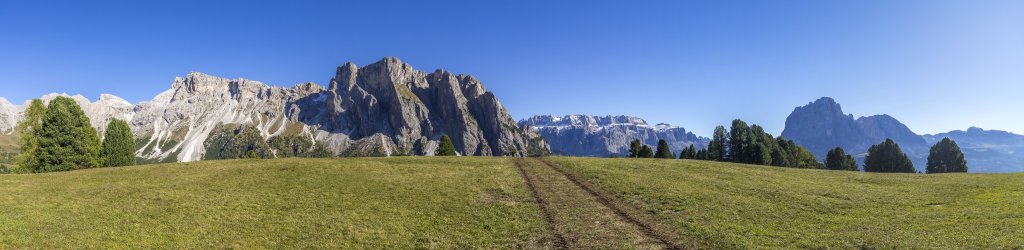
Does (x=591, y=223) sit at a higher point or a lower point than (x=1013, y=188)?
lower

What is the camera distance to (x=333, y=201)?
34625mm

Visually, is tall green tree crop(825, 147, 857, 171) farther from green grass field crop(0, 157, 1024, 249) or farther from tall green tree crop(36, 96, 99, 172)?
tall green tree crop(36, 96, 99, 172)

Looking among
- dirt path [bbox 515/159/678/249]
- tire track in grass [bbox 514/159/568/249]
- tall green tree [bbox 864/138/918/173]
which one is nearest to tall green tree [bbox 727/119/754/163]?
tall green tree [bbox 864/138/918/173]

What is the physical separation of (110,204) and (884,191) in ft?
210

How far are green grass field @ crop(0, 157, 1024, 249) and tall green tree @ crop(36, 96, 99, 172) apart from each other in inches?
471

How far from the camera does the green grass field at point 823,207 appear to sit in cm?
2258

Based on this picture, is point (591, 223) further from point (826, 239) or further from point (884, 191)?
point (884, 191)

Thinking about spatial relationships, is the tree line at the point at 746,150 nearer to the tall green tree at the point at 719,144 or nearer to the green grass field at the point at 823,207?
the tall green tree at the point at 719,144

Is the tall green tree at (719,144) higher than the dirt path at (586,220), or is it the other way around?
the tall green tree at (719,144)

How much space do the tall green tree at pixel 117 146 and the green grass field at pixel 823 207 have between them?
68749 millimetres

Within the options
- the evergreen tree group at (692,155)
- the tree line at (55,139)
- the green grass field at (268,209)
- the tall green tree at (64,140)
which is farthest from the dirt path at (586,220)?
the evergreen tree group at (692,155)

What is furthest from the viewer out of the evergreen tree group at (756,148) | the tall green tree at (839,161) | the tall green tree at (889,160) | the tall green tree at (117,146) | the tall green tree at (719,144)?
the tall green tree at (719,144)

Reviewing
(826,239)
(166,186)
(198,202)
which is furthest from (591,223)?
(166,186)

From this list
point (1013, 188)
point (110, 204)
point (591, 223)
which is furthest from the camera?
point (1013, 188)
